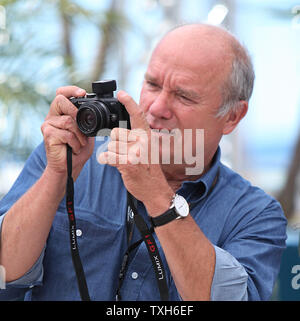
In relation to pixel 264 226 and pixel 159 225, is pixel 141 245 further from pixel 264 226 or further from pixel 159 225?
pixel 264 226

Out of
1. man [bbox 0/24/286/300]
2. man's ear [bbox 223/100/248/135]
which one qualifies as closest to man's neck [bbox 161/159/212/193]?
man [bbox 0/24/286/300]

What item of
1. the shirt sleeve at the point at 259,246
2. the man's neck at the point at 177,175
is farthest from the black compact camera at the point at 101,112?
the shirt sleeve at the point at 259,246

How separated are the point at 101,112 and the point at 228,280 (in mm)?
491

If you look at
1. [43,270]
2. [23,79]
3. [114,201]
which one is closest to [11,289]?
[43,270]

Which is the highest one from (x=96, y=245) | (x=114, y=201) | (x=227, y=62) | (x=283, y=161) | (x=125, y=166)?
(x=227, y=62)

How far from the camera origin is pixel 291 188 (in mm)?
3652

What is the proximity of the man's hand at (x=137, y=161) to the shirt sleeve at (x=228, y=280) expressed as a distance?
0.19 meters

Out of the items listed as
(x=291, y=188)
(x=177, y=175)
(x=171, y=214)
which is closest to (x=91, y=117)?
(x=171, y=214)

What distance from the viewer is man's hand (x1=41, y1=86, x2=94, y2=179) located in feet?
3.97

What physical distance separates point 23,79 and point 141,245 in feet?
3.93

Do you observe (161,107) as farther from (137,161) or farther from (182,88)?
(137,161)

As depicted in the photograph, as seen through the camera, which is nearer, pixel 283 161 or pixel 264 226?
Result: pixel 264 226

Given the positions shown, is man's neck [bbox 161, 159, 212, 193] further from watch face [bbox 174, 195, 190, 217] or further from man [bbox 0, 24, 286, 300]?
watch face [bbox 174, 195, 190, 217]

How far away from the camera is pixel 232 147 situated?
368 cm
